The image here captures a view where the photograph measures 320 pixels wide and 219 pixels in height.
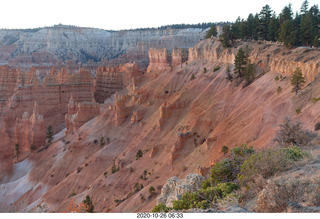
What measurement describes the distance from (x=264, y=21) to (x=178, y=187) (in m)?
45.2

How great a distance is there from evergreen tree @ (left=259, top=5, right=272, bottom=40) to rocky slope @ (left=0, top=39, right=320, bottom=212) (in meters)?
7.28

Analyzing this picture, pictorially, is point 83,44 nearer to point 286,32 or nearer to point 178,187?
point 286,32

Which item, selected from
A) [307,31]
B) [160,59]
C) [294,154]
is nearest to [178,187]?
[294,154]

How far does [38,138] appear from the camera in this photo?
54.5 meters

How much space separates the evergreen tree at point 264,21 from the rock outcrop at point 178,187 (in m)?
41.9

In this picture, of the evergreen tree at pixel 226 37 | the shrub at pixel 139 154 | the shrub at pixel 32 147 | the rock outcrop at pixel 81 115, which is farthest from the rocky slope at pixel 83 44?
the shrub at pixel 139 154

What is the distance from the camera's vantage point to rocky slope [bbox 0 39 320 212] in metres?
25.6

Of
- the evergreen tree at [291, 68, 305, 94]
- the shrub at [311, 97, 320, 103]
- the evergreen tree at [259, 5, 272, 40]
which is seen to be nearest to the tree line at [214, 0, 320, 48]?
the evergreen tree at [259, 5, 272, 40]

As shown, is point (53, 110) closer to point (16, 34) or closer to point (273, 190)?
point (273, 190)

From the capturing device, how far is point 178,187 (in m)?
13.1

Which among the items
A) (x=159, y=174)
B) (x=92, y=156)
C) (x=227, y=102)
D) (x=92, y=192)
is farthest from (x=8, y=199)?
(x=227, y=102)

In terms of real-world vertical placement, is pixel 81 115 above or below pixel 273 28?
below

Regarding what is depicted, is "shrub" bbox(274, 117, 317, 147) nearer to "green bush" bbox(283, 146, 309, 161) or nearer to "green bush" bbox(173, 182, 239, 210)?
"green bush" bbox(283, 146, 309, 161)

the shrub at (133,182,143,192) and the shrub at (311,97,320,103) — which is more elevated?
the shrub at (311,97,320,103)
